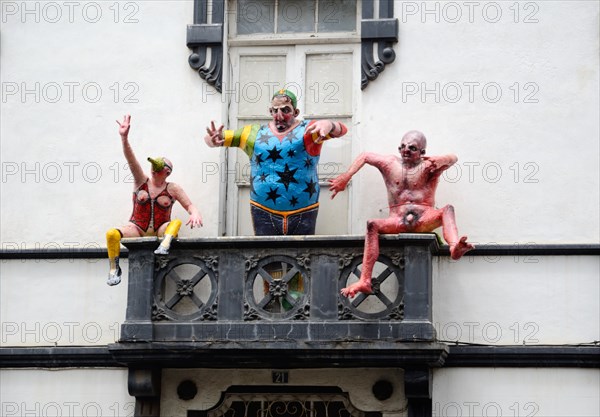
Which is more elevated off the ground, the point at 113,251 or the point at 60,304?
the point at 113,251

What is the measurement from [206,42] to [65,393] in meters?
3.99

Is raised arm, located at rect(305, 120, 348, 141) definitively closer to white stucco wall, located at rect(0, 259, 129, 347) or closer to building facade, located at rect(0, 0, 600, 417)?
building facade, located at rect(0, 0, 600, 417)

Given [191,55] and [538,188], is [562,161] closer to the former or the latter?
[538,188]

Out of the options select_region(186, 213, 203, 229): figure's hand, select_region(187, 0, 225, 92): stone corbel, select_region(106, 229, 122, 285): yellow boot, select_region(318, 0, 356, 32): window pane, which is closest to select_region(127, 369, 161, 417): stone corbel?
select_region(106, 229, 122, 285): yellow boot

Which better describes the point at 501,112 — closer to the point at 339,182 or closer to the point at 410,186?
the point at 410,186

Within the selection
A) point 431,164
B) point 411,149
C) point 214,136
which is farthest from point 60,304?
point 431,164

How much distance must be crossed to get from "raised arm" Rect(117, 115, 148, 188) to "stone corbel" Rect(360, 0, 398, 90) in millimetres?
2472

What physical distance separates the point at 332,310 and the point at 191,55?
133 inches

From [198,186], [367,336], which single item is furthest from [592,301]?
[198,186]

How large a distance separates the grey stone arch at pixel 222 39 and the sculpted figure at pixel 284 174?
0.97 m

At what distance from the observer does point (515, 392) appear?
1648cm

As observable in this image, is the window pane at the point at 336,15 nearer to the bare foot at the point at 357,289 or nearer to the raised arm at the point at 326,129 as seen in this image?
the raised arm at the point at 326,129

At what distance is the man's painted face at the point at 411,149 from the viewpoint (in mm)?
16625

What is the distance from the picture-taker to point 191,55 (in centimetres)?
1778
